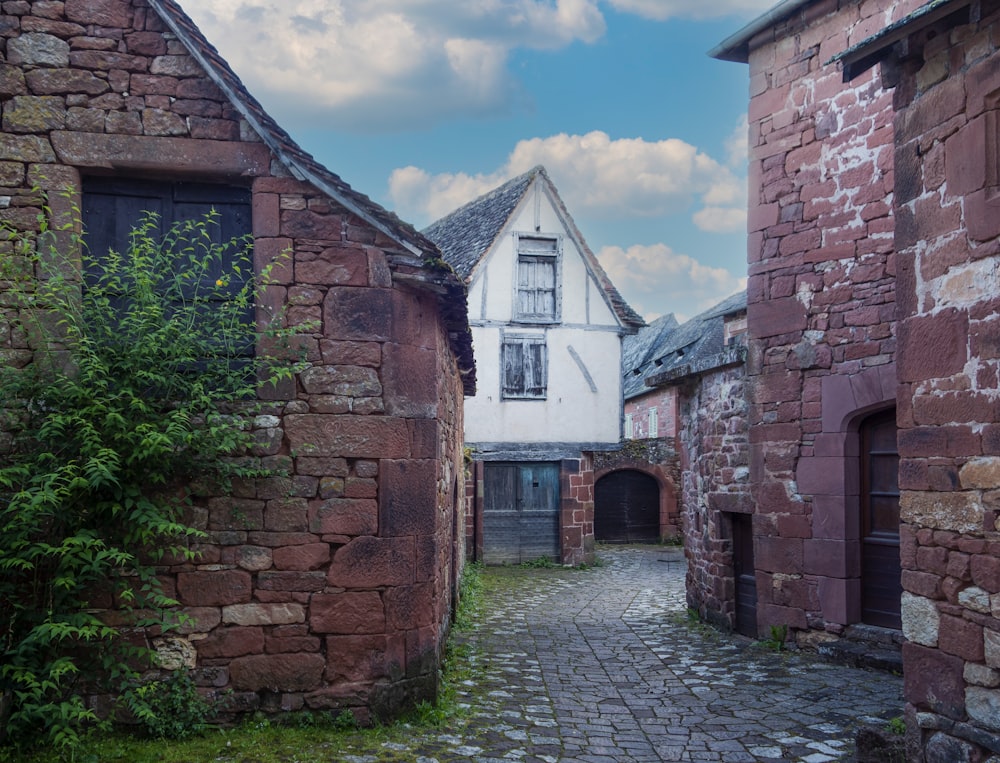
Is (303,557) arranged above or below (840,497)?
→ below

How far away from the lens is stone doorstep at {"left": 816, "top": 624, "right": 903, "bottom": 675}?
8070mm

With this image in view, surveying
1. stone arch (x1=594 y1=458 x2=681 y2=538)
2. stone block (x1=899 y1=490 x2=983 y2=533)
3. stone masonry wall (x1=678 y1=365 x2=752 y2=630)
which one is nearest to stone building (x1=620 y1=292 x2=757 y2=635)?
stone masonry wall (x1=678 y1=365 x2=752 y2=630)

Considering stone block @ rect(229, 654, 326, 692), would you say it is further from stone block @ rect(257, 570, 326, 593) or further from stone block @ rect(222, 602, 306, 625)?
stone block @ rect(257, 570, 326, 593)

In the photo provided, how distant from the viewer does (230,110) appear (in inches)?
250

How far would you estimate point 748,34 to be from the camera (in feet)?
32.5

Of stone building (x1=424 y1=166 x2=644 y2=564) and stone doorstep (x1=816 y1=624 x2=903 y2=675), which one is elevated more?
stone building (x1=424 y1=166 x2=644 y2=564)

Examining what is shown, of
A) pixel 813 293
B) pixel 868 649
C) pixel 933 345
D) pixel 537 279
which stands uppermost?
pixel 537 279

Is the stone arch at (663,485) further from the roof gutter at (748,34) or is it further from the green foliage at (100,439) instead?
the green foliage at (100,439)

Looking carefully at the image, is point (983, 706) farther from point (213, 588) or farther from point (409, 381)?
point (213, 588)

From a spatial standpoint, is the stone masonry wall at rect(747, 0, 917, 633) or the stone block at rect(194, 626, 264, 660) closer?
the stone block at rect(194, 626, 264, 660)

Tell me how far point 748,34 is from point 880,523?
215 inches

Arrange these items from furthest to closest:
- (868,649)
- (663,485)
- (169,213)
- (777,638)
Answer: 1. (663,485)
2. (777,638)
3. (868,649)
4. (169,213)

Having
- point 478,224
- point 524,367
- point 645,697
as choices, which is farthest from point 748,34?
point 478,224

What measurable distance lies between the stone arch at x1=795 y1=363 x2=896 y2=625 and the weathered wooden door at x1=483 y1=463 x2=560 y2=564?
9.70m
